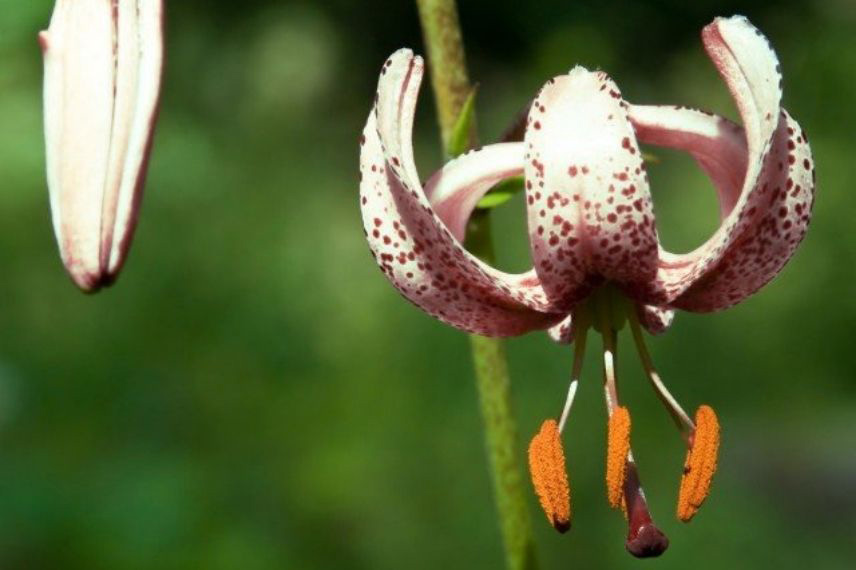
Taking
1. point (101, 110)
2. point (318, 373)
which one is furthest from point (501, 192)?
point (318, 373)

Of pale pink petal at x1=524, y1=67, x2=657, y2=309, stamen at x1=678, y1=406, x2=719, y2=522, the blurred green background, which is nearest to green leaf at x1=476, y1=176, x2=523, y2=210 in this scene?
pale pink petal at x1=524, y1=67, x2=657, y2=309

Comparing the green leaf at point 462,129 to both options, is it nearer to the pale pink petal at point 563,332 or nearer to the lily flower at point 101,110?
the pale pink petal at point 563,332

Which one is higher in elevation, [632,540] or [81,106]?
[81,106]

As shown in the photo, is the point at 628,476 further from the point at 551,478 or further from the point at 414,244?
the point at 414,244

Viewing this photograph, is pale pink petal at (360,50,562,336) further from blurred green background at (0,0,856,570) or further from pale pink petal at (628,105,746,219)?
blurred green background at (0,0,856,570)

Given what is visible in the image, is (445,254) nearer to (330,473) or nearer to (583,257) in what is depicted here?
(583,257)

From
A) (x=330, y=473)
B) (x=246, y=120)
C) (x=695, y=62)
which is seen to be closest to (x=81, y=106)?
(x=330, y=473)
